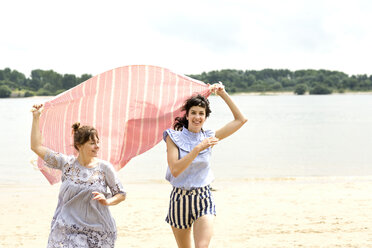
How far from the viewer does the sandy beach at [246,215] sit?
782 cm

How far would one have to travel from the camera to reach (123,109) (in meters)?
5.14

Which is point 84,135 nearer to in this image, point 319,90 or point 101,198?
point 101,198

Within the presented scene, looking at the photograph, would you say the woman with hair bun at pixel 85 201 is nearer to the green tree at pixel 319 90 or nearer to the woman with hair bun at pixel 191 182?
the woman with hair bun at pixel 191 182

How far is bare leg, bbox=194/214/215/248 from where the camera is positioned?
173 inches

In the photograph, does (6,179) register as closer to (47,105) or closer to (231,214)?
(231,214)

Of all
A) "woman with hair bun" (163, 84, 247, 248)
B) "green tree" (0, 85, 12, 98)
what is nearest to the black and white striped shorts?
"woman with hair bun" (163, 84, 247, 248)

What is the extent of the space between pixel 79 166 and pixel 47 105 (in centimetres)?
85

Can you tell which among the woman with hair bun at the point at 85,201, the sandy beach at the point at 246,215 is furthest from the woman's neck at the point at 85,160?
the sandy beach at the point at 246,215

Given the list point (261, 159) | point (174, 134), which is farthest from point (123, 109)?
point (261, 159)

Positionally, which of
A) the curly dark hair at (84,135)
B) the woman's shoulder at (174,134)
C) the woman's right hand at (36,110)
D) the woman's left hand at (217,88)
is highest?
the woman's left hand at (217,88)

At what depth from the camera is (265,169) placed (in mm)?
18812

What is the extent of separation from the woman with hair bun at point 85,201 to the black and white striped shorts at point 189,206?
58cm

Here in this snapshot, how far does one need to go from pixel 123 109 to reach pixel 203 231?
1.41 meters

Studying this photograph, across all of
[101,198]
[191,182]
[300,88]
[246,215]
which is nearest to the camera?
[101,198]
